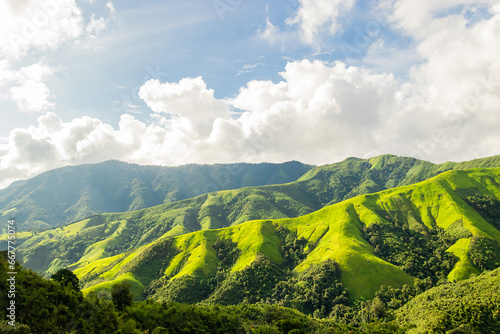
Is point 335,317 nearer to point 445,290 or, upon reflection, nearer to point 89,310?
point 445,290

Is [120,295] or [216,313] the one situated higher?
[120,295]

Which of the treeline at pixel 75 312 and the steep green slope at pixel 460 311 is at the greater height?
the treeline at pixel 75 312

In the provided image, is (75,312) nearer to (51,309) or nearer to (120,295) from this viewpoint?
(51,309)

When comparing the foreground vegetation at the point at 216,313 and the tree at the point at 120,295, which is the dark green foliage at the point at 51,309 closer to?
the foreground vegetation at the point at 216,313

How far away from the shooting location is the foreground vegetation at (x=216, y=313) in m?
51.2

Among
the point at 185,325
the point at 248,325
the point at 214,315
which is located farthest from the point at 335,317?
→ the point at 185,325

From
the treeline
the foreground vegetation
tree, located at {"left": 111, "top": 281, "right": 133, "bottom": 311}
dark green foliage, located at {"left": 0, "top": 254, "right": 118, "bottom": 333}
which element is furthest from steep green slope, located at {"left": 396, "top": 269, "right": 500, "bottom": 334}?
dark green foliage, located at {"left": 0, "top": 254, "right": 118, "bottom": 333}

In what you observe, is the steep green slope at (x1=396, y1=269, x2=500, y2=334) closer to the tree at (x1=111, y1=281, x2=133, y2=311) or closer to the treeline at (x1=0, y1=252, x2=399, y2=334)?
the treeline at (x1=0, y1=252, x2=399, y2=334)

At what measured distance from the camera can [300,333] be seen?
99.2 meters

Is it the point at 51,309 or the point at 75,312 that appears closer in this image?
the point at 51,309

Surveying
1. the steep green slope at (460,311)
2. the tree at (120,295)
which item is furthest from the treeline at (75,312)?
the steep green slope at (460,311)

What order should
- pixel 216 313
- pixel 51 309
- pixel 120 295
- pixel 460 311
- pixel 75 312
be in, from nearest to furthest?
pixel 51 309 < pixel 75 312 < pixel 120 295 < pixel 216 313 < pixel 460 311

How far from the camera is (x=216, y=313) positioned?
118938 mm

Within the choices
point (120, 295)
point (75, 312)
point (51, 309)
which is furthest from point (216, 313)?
point (51, 309)
